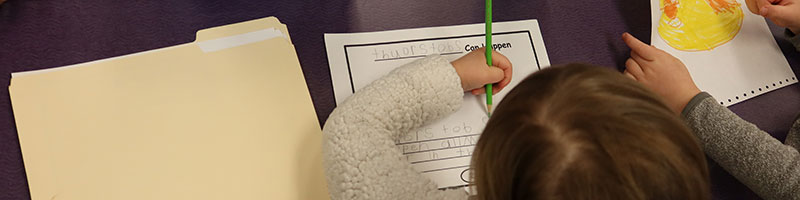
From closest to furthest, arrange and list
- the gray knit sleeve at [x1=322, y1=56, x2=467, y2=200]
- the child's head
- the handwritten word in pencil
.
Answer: the child's head, the gray knit sleeve at [x1=322, y1=56, x2=467, y2=200], the handwritten word in pencil

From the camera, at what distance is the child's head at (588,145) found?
14.4 inches

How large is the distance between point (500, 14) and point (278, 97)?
27cm

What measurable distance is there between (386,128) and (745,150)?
37 centimetres

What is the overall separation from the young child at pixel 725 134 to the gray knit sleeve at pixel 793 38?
0.40 ft

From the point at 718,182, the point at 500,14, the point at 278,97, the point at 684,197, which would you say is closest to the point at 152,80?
Answer: the point at 278,97

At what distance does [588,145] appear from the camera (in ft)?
1.20

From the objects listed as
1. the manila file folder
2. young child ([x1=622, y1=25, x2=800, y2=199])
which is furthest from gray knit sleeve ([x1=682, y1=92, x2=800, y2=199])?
the manila file folder

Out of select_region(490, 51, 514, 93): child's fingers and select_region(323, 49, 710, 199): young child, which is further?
select_region(490, 51, 514, 93): child's fingers

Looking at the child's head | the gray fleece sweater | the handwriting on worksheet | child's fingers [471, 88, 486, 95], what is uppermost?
the handwriting on worksheet

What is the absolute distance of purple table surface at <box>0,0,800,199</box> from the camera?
0.62 meters

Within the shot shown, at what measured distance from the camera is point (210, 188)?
0.56 metres

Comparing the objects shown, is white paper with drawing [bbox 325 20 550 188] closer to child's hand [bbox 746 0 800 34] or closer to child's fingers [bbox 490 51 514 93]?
child's fingers [bbox 490 51 514 93]

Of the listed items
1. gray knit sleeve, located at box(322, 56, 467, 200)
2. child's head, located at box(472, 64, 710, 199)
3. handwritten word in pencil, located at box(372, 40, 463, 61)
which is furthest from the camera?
handwritten word in pencil, located at box(372, 40, 463, 61)

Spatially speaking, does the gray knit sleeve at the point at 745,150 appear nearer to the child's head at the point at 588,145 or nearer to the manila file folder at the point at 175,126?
the child's head at the point at 588,145
